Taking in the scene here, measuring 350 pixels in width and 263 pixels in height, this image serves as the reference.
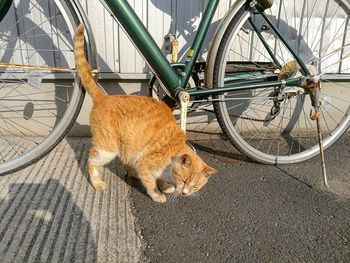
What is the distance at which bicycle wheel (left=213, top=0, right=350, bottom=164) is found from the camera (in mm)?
2457

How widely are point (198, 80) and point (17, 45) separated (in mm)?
1538

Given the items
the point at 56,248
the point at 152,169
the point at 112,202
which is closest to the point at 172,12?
the point at 152,169

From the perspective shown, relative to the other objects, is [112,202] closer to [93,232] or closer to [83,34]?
[93,232]

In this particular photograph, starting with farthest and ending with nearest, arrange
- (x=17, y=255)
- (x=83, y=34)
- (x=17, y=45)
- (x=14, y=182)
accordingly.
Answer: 1. (x=17, y=45)
2. (x=14, y=182)
3. (x=83, y=34)
4. (x=17, y=255)

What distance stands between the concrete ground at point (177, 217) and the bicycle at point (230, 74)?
22 cm

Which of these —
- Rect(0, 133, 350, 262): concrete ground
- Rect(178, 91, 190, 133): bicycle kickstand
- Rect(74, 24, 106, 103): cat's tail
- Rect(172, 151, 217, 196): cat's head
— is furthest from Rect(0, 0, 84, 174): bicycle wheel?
Rect(172, 151, 217, 196): cat's head

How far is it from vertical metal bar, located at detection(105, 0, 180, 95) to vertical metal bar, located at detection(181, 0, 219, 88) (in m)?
0.08

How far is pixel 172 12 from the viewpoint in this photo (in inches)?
108

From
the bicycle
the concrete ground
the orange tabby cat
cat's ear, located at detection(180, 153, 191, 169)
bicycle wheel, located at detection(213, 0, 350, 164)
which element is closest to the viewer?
the concrete ground

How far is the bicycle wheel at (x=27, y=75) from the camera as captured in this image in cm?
262

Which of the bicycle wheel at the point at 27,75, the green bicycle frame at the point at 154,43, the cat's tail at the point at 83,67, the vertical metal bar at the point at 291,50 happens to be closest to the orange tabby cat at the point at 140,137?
the cat's tail at the point at 83,67

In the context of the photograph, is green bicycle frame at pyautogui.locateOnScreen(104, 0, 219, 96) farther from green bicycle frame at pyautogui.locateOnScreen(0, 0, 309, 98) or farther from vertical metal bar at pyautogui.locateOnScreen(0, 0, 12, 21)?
vertical metal bar at pyautogui.locateOnScreen(0, 0, 12, 21)

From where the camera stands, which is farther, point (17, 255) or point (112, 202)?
point (112, 202)

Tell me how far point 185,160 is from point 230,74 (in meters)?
0.81
